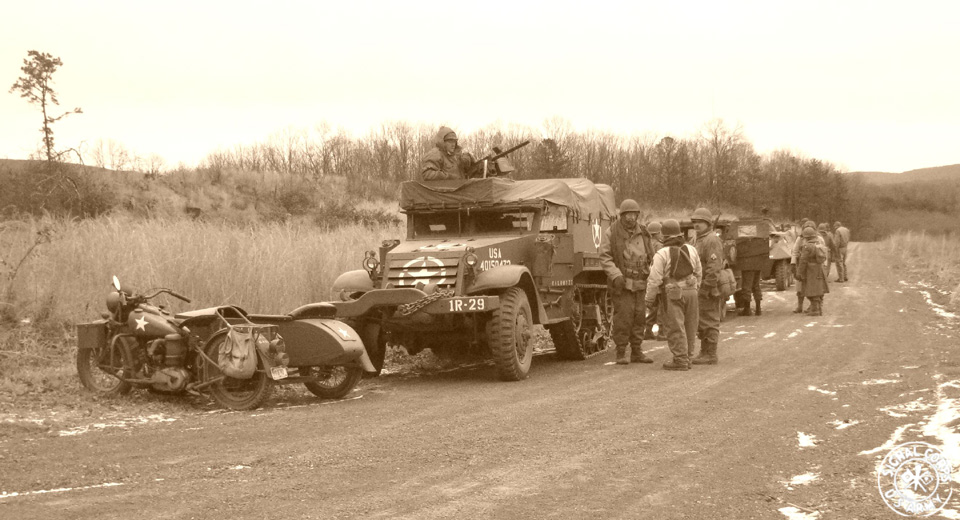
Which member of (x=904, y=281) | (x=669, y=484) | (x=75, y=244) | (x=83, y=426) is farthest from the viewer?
(x=904, y=281)

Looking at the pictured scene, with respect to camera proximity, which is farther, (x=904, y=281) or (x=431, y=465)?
(x=904, y=281)

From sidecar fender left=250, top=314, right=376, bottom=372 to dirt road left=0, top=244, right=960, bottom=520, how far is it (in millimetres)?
447

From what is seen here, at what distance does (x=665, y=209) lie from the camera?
207 feet

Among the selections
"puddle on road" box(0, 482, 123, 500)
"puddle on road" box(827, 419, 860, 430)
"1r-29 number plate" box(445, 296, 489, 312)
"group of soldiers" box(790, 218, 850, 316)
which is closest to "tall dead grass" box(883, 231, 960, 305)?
"group of soldiers" box(790, 218, 850, 316)

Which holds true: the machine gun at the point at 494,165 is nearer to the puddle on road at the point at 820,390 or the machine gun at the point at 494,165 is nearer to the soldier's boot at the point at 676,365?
the soldier's boot at the point at 676,365

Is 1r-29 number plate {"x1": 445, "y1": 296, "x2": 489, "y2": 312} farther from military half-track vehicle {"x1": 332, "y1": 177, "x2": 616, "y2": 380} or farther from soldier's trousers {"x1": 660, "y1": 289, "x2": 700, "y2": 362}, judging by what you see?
soldier's trousers {"x1": 660, "y1": 289, "x2": 700, "y2": 362}

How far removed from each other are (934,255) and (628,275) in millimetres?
34468

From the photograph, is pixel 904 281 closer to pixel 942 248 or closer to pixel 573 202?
pixel 942 248

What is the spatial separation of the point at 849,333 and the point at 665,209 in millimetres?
48066

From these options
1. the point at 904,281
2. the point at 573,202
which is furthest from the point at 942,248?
the point at 573,202

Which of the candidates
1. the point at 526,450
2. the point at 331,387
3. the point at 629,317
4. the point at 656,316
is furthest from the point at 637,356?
the point at 526,450

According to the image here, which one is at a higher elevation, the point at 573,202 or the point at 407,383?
the point at 573,202

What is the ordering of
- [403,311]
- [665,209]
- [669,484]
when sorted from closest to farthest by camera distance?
[669,484] < [403,311] < [665,209]

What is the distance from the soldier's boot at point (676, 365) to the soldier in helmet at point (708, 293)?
54 cm
